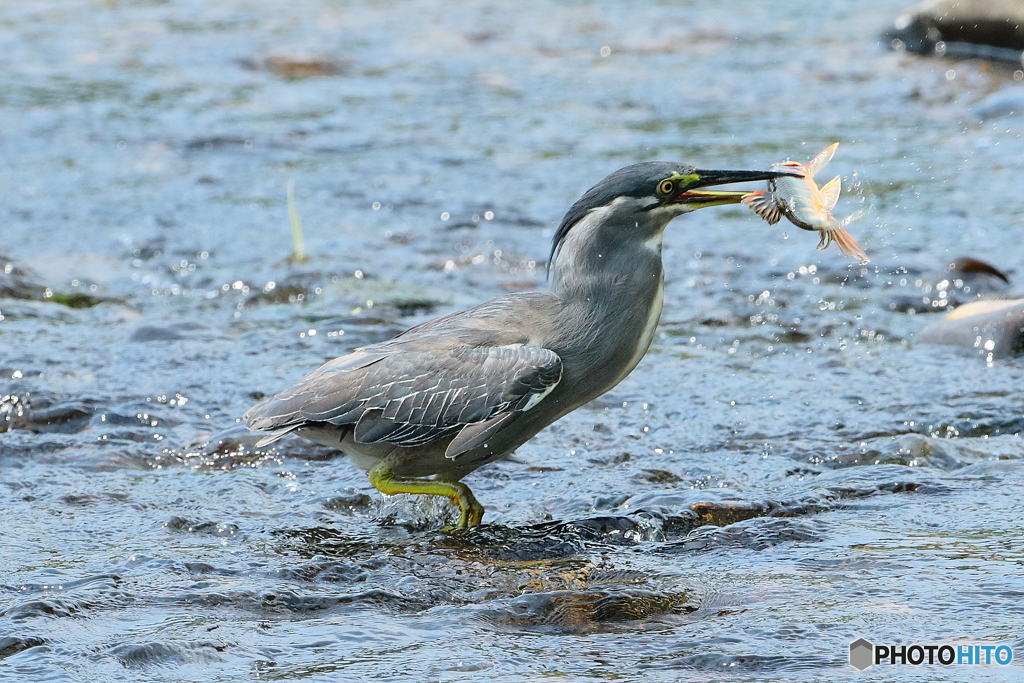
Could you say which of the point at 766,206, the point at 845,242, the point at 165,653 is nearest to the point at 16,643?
the point at 165,653

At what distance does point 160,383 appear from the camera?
6.86m

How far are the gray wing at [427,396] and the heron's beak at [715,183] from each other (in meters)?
0.79

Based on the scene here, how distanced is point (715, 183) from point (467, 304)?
10.3 ft

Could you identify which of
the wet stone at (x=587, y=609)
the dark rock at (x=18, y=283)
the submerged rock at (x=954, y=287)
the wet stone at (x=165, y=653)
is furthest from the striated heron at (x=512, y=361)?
the dark rock at (x=18, y=283)

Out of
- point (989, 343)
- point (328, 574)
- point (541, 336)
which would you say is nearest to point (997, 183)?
point (989, 343)

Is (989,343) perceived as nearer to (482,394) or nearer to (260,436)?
(482,394)

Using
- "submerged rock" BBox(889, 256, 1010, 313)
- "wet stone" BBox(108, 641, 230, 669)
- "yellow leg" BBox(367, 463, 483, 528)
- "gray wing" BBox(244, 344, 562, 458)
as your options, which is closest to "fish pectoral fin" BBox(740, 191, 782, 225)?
"gray wing" BBox(244, 344, 562, 458)

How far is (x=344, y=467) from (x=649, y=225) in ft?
5.98

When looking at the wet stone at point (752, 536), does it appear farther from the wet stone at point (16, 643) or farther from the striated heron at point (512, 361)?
the wet stone at point (16, 643)

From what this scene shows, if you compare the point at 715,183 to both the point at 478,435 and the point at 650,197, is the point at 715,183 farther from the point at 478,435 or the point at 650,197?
the point at 478,435

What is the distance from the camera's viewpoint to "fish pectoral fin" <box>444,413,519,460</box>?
5.16 m

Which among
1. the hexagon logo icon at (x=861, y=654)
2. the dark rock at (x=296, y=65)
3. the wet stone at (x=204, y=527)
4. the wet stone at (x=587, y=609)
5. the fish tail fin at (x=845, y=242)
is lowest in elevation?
the wet stone at (x=587, y=609)

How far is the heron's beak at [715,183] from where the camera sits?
5.16 metres

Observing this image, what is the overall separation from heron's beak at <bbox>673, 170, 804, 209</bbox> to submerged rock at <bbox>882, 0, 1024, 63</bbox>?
9290mm
